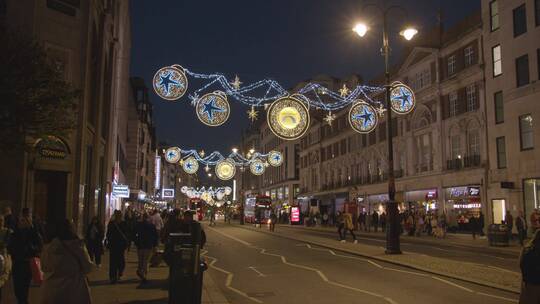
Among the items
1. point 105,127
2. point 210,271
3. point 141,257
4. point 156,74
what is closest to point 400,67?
point 105,127

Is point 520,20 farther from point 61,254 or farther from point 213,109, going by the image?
point 61,254

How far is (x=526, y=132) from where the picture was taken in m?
32.1

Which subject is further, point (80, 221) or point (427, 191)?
point (427, 191)

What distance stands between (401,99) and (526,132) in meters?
11.4

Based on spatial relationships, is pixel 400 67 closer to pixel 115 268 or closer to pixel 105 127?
pixel 105 127

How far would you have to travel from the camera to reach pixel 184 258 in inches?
363

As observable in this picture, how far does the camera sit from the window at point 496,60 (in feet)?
114

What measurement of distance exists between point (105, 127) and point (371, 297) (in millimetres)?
22778

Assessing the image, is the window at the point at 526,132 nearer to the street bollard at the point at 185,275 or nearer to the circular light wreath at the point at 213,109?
the circular light wreath at the point at 213,109

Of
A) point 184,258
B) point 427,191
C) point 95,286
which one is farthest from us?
point 427,191

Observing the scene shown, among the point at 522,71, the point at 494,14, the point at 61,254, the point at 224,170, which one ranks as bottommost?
the point at 61,254

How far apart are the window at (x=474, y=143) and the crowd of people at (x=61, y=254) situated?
2793cm

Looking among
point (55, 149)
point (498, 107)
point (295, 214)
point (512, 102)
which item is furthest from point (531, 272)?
point (295, 214)

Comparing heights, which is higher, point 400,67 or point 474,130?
point 400,67
